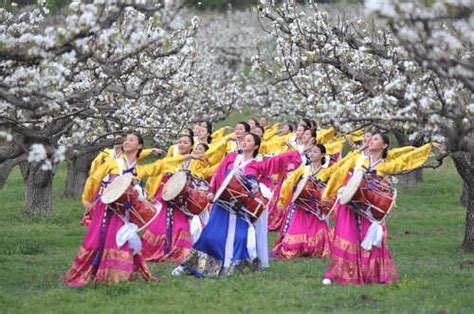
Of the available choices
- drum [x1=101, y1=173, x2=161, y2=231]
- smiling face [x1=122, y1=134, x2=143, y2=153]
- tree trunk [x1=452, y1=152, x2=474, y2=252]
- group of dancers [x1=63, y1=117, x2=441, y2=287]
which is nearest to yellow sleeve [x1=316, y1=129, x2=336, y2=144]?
group of dancers [x1=63, y1=117, x2=441, y2=287]

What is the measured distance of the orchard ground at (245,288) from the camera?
33.4 feet

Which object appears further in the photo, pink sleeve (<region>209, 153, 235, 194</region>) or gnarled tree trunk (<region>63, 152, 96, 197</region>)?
gnarled tree trunk (<region>63, 152, 96, 197</region>)

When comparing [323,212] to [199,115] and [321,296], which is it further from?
[199,115]

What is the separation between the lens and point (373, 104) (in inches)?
415

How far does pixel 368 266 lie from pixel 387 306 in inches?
62.2

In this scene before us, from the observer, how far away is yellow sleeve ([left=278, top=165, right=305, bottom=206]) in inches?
557

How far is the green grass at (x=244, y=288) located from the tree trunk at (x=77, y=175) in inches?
204

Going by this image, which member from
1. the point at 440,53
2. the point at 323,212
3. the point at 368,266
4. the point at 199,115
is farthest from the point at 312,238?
the point at 199,115

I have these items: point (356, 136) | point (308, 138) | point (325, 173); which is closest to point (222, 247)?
point (325, 173)

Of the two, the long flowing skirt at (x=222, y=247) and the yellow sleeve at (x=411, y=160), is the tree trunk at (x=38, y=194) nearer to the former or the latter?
the long flowing skirt at (x=222, y=247)

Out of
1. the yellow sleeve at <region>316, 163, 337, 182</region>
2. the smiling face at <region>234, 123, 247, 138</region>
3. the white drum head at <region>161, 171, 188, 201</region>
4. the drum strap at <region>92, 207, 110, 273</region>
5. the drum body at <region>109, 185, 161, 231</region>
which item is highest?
the smiling face at <region>234, 123, 247, 138</region>

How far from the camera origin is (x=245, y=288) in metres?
11.2

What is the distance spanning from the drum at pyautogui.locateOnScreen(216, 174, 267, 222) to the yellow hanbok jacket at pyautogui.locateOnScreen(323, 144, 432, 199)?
→ 81 centimetres

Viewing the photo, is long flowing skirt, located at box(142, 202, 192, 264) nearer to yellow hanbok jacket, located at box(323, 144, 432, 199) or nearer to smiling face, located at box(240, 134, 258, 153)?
smiling face, located at box(240, 134, 258, 153)
